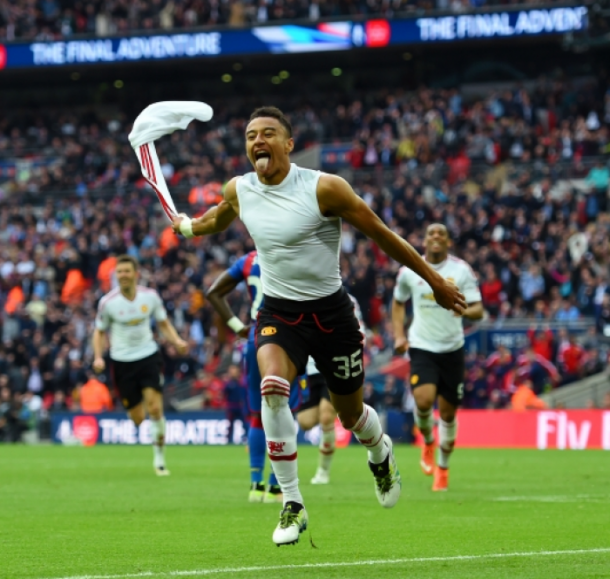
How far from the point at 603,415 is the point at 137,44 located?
24854 millimetres

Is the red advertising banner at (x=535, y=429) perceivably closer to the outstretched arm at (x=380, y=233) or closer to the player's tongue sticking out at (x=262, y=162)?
the outstretched arm at (x=380, y=233)

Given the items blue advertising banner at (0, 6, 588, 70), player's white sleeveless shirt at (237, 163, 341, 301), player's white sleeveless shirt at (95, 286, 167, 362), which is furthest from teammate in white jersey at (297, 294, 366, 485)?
blue advertising banner at (0, 6, 588, 70)

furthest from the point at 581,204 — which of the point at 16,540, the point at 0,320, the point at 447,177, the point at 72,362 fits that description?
the point at 16,540

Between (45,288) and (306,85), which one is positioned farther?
(306,85)

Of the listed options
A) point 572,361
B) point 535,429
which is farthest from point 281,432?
point 572,361

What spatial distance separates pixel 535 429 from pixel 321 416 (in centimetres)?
986

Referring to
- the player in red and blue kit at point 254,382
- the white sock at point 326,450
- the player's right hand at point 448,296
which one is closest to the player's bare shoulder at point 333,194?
the player's right hand at point 448,296

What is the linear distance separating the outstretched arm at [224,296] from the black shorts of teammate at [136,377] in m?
3.84

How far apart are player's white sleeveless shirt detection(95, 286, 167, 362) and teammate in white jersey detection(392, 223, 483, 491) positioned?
443 cm

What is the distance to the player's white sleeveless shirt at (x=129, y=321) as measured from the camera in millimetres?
16734

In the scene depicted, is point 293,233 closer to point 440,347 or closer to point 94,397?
point 440,347

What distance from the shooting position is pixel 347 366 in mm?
8062

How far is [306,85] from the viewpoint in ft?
149

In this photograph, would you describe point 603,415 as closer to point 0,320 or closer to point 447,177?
point 447,177
